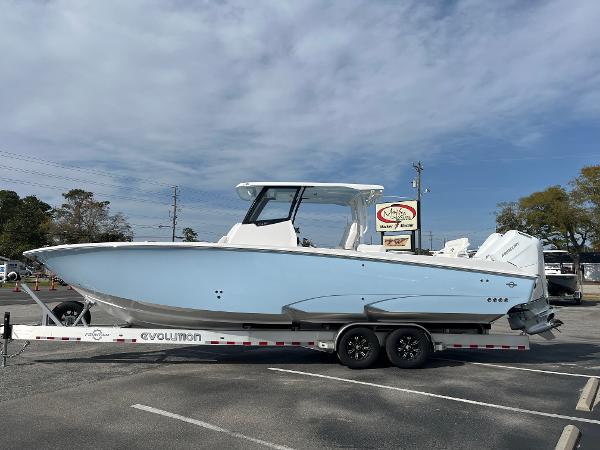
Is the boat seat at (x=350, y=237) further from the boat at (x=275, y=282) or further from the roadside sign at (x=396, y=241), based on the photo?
the roadside sign at (x=396, y=241)

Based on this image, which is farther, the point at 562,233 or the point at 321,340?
the point at 562,233

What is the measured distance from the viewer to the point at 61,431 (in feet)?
15.7

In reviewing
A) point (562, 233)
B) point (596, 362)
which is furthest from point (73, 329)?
point (562, 233)

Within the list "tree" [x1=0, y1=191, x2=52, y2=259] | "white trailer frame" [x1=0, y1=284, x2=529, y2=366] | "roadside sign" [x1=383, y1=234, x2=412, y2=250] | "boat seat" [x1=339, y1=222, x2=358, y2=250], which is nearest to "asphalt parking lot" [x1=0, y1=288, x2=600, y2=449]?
"white trailer frame" [x1=0, y1=284, x2=529, y2=366]

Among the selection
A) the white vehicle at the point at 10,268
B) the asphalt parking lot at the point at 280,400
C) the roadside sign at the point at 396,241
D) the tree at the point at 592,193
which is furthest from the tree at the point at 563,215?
the white vehicle at the point at 10,268

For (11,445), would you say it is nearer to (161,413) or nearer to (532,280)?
(161,413)

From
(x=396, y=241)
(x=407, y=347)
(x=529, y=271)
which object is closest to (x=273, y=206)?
(x=407, y=347)

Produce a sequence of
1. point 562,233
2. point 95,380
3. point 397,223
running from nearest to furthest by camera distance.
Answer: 1. point 95,380
2. point 397,223
3. point 562,233

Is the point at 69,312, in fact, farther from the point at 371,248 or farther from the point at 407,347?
the point at 407,347

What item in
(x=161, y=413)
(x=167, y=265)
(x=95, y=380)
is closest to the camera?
(x=161, y=413)

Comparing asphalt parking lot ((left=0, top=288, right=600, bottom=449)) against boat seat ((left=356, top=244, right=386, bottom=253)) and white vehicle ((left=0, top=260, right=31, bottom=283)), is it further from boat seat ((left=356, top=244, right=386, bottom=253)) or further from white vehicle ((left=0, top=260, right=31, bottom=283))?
white vehicle ((left=0, top=260, right=31, bottom=283))

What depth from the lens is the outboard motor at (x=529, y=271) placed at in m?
8.25

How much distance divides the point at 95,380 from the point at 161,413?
200cm

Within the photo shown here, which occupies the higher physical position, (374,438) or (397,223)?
(397,223)
